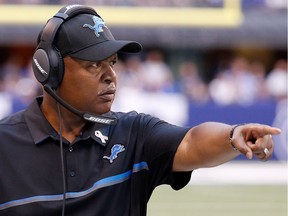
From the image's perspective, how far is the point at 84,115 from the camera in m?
3.45

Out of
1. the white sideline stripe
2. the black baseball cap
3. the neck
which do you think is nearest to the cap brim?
the black baseball cap

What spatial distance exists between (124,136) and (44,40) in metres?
0.51

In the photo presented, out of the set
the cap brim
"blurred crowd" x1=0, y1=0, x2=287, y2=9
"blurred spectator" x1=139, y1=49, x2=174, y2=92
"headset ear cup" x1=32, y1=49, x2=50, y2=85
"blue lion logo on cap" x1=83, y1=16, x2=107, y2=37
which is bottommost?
"blurred spectator" x1=139, y1=49, x2=174, y2=92

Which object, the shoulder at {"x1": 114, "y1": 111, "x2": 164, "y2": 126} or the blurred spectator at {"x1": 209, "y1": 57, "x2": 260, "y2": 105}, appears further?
the blurred spectator at {"x1": 209, "y1": 57, "x2": 260, "y2": 105}

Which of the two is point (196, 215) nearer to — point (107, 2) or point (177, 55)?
point (107, 2)

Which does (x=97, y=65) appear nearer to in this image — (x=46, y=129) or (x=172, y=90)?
(x=46, y=129)

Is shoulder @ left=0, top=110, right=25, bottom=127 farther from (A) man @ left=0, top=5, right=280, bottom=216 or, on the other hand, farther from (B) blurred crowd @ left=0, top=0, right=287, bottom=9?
(B) blurred crowd @ left=0, top=0, right=287, bottom=9

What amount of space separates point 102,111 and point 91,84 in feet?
0.38

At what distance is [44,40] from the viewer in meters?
3.58

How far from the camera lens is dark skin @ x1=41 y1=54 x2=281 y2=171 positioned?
10.8ft

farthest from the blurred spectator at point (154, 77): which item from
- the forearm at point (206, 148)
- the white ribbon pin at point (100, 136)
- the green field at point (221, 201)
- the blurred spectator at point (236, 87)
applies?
the forearm at point (206, 148)

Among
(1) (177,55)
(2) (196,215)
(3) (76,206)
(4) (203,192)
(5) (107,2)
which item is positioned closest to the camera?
(3) (76,206)

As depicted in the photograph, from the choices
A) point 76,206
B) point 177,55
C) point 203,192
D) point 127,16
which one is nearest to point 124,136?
point 76,206

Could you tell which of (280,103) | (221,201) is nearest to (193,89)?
(280,103)
